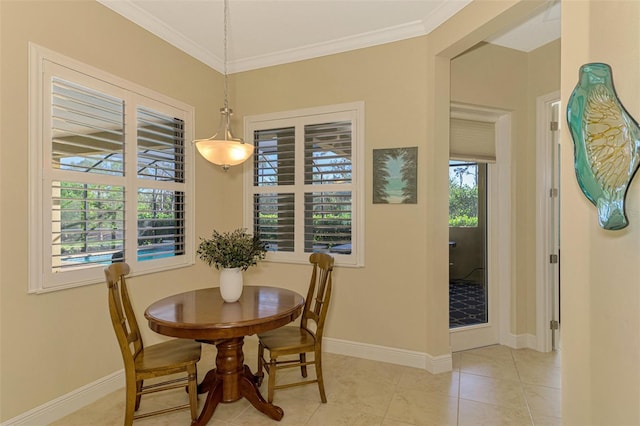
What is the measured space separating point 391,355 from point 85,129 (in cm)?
315

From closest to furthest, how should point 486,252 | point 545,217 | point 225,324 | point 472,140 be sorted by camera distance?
point 225,324 < point 545,217 < point 472,140 < point 486,252

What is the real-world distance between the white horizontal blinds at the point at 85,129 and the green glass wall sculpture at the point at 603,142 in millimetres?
3007

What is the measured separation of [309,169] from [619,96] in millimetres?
2553

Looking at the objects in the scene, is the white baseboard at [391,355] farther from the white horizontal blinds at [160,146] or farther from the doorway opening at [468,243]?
the white horizontal blinds at [160,146]

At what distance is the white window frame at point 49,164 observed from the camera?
2.18m

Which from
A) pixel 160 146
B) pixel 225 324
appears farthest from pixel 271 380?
pixel 160 146

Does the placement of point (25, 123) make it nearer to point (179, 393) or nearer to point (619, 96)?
point (179, 393)

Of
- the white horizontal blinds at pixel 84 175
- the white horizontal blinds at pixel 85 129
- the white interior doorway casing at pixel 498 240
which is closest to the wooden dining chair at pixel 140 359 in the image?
the white horizontal blinds at pixel 84 175

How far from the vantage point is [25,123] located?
2146 millimetres

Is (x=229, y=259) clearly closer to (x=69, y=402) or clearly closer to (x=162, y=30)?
(x=69, y=402)

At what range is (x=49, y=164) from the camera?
7.47 ft

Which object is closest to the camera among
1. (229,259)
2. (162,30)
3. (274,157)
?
(229,259)

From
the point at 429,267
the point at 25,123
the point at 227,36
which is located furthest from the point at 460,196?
the point at 25,123

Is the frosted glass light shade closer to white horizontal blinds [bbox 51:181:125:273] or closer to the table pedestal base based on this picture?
white horizontal blinds [bbox 51:181:125:273]
